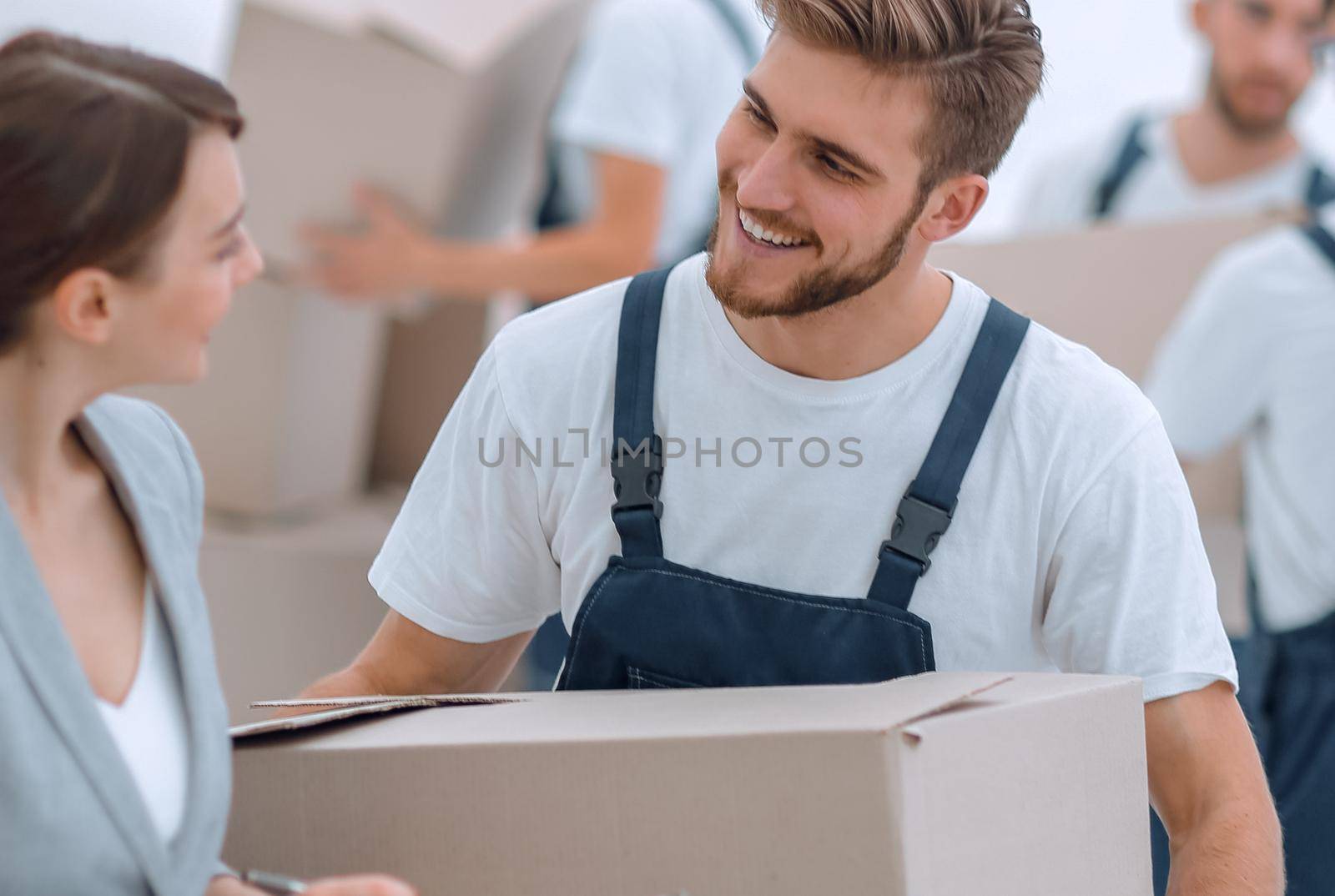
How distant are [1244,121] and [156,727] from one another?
192 centimetres

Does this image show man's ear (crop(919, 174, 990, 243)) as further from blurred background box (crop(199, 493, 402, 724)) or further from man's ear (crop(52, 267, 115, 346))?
blurred background box (crop(199, 493, 402, 724))

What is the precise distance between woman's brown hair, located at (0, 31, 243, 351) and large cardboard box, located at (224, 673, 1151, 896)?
29 centimetres

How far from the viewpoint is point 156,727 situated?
73cm

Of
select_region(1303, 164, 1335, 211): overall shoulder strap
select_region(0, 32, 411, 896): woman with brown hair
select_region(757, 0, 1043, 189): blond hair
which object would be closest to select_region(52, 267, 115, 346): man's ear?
select_region(0, 32, 411, 896): woman with brown hair

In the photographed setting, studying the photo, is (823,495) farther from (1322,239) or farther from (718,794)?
(1322,239)

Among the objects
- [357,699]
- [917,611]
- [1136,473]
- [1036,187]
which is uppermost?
[1036,187]

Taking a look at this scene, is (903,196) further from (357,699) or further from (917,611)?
(357,699)

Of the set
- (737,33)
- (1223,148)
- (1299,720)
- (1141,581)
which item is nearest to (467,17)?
(737,33)

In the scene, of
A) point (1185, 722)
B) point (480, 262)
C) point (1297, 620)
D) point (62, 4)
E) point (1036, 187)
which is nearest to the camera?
point (1185, 722)

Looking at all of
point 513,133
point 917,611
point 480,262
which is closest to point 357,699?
point 917,611

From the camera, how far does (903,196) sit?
1040mm

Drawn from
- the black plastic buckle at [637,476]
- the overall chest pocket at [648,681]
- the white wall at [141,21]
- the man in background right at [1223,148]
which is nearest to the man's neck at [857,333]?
the black plastic buckle at [637,476]

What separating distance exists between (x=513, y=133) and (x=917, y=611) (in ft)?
3.58

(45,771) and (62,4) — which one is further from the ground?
(62,4)
